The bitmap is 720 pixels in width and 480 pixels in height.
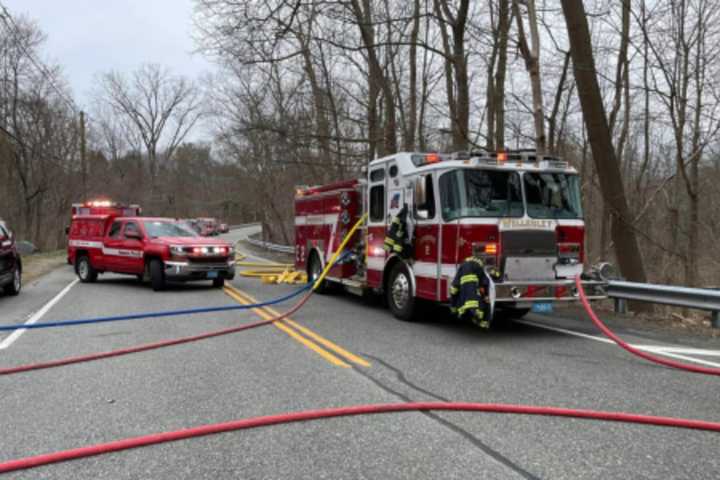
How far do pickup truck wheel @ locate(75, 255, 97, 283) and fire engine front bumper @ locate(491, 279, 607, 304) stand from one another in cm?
1271

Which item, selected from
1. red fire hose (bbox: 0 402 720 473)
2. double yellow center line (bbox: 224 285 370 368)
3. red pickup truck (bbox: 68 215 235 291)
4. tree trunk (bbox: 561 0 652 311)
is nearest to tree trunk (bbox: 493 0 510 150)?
tree trunk (bbox: 561 0 652 311)

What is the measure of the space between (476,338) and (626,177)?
21330 millimetres

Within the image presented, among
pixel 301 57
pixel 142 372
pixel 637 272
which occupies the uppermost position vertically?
pixel 301 57

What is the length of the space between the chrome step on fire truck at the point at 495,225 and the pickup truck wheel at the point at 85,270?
10.3 metres

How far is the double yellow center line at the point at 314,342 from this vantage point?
6477mm

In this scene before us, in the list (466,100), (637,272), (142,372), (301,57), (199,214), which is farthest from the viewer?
(199,214)

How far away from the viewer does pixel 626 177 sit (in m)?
26.0

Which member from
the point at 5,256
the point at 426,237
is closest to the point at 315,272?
the point at 426,237

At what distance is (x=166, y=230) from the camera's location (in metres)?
14.8

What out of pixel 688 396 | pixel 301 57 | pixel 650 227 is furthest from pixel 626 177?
pixel 688 396

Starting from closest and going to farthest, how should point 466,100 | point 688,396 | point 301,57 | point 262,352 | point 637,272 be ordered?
point 688,396, point 262,352, point 637,272, point 466,100, point 301,57

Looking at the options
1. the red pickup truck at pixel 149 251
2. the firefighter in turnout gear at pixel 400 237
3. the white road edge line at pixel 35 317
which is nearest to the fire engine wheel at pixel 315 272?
the red pickup truck at pixel 149 251

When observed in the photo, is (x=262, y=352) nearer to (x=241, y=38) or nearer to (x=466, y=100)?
(x=241, y=38)

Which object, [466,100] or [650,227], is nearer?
[466,100]
